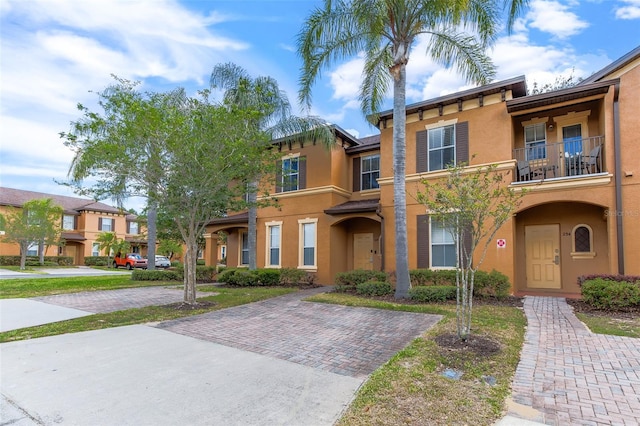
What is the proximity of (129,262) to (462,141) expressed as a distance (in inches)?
1312

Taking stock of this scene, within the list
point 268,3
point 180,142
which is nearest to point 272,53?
point 268,3

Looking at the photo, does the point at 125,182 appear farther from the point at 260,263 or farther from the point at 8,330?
the point at 260,263

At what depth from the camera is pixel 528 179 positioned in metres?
12.3

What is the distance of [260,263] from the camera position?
59.2 ft

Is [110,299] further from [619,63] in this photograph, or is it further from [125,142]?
[619,63]

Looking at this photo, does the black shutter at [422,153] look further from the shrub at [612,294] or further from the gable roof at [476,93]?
the shrub at [612,294]

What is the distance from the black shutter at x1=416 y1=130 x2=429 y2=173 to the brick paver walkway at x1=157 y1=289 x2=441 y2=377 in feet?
21.6

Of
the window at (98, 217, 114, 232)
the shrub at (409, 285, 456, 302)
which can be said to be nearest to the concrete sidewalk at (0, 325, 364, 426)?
the shrub at (409, 285, 456, 302)

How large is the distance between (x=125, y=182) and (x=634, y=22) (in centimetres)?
1664

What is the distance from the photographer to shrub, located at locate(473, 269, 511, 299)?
35.1 ft

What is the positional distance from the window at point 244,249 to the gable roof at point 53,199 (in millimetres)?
23500

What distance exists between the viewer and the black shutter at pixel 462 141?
41.9 feet

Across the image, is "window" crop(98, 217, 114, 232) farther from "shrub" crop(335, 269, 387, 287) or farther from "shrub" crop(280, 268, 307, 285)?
"shrub" crop(335, 269, 387, 287)

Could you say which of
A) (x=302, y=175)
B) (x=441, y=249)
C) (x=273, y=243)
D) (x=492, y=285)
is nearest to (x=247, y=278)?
(x=273, y=243)
